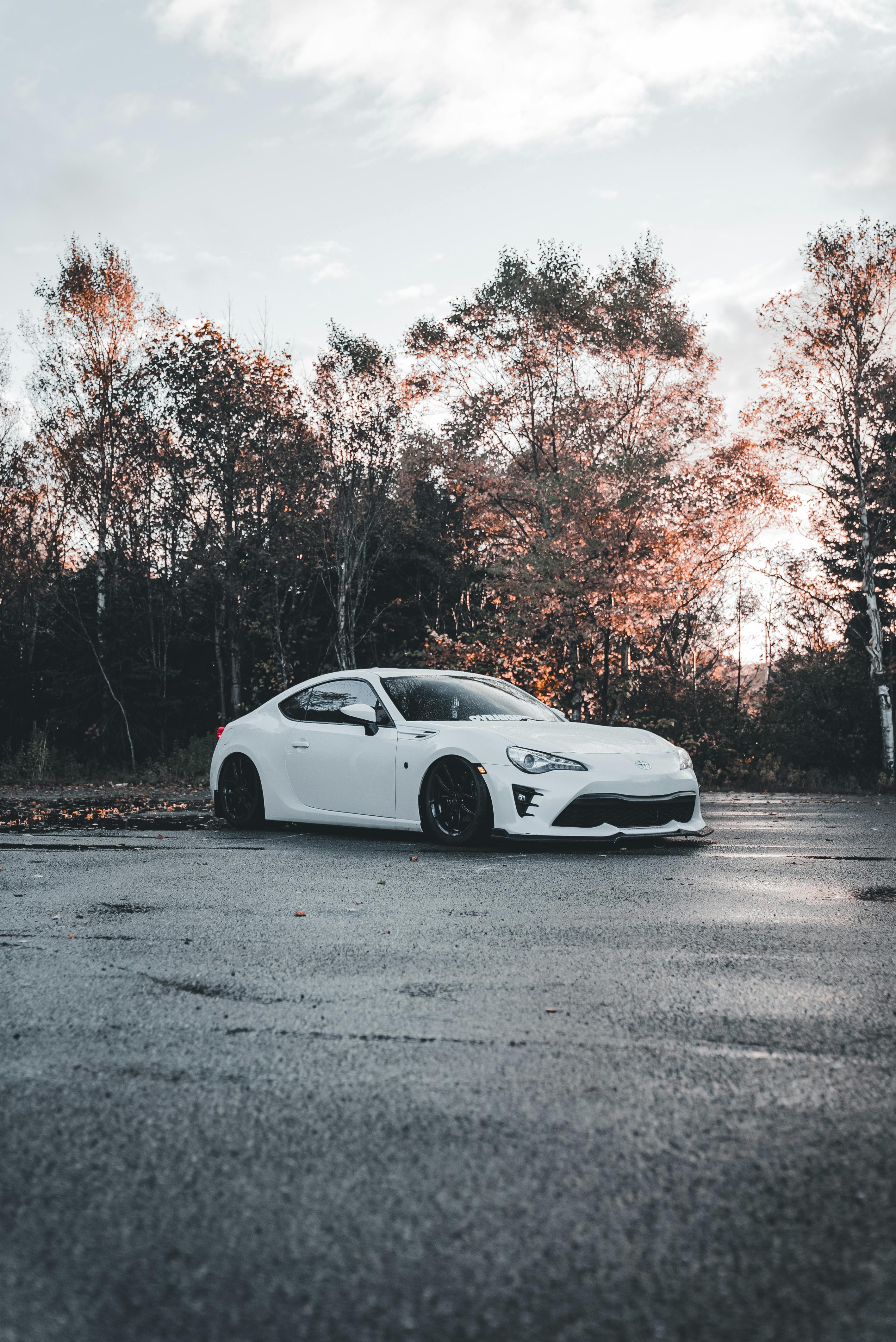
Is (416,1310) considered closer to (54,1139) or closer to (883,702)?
(54,1139)

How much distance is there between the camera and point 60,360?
28281 millimetres

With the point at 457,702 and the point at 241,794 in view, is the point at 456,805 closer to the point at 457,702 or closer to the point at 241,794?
the point at 457,702

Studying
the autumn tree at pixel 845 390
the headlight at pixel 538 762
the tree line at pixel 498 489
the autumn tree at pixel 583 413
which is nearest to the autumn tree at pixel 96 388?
the tree line at pixel 498 489

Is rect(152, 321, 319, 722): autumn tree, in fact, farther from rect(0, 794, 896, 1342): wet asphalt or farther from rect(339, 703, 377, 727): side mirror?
rect(0, 794, 896, 1342): wet asphalt

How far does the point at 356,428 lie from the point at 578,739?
62.6 feet

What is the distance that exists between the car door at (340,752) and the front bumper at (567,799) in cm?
115

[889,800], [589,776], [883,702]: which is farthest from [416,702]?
[883,702]

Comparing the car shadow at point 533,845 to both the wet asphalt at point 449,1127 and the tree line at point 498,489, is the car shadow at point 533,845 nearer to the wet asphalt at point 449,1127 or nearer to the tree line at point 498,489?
the wet asphalt at point 449,1127

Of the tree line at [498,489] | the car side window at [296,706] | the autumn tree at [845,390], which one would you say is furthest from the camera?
the autumn tree at [845,390]

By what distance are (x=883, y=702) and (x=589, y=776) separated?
57.6ft

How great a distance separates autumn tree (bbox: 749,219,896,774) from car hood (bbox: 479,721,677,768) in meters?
18.1

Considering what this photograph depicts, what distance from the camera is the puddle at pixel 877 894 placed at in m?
6.15

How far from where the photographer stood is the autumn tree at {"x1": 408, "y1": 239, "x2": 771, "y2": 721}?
25.2 m

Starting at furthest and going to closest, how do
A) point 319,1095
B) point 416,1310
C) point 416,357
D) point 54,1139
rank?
point 416,357 → point 319,1095 → point 54,1139 → point 416,1310
